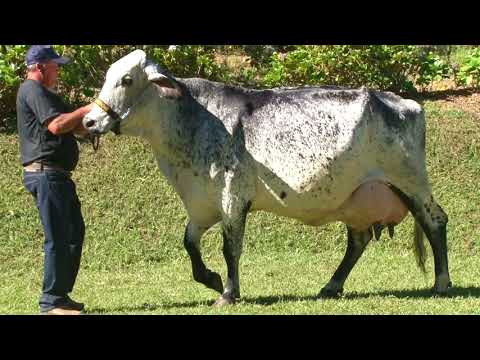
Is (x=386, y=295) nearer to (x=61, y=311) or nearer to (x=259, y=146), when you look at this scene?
(x=259, y=146)

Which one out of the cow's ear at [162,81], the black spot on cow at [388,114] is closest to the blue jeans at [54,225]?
the cow's ear at [162,81]

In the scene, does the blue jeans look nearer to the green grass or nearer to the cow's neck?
the green grass

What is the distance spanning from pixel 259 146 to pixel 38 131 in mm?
1887

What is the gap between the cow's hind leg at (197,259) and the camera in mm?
9219

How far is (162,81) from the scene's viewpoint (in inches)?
347

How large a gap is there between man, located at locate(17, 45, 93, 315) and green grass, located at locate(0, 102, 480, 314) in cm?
52

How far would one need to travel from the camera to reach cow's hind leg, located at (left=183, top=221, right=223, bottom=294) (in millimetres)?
9219

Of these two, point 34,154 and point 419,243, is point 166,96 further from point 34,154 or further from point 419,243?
point 419,243

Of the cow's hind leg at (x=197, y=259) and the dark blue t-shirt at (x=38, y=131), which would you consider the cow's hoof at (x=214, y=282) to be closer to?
the cow's hind leg at (x=197, y=259)

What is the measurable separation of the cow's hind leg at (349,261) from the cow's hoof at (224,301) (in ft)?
3.73

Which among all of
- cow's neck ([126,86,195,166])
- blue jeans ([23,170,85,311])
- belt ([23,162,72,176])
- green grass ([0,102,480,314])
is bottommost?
green grass ([0,102,480,314])

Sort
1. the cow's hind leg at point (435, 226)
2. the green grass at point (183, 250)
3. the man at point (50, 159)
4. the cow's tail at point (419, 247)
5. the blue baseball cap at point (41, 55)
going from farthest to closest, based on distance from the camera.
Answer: the cow's tail at point (419, 247)
the green grass at point (183, 250)
the cow's hind leg at point (435, 226)
the blue baseball cap at point (41, 55)
the man at point (50, 159)

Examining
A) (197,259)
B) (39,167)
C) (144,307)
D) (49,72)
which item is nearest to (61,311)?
(144,307)

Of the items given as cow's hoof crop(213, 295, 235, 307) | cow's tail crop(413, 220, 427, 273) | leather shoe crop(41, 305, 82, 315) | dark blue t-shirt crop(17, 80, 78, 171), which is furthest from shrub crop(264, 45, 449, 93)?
leather shoe crop(41, 305, 82, 315)
